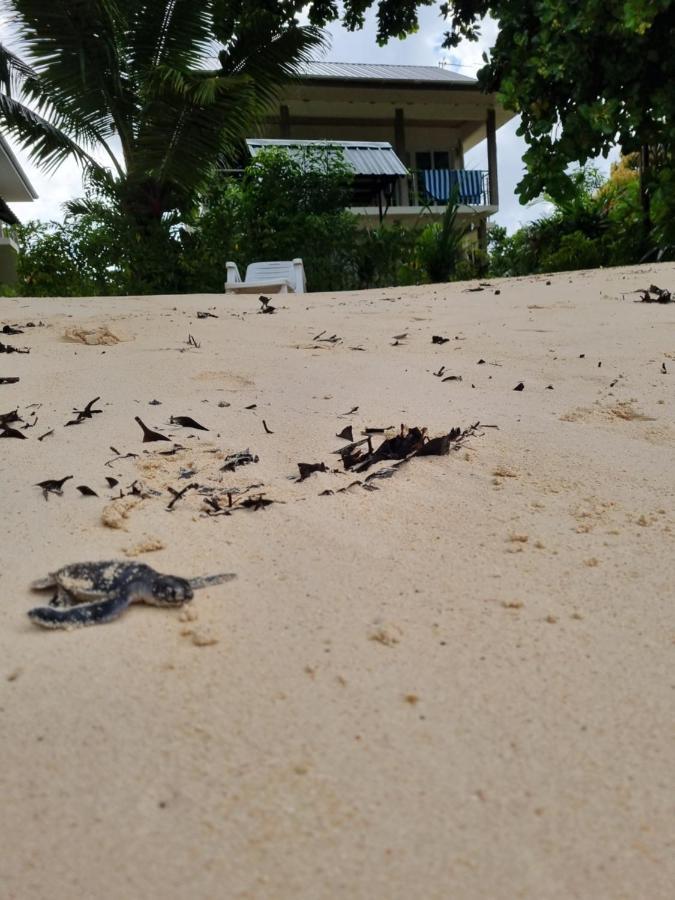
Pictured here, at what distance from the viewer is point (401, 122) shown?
1620 cm

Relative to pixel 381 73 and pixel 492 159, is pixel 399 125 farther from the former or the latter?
pixel 492 159

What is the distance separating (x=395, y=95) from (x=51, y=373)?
49.3 feet

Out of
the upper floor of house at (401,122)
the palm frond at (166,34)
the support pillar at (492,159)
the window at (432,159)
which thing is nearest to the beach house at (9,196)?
the upper floor of house at (401,122)

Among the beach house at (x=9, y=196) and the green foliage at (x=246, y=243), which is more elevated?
the beach house at (x=9, y=196)

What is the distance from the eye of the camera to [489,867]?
73 centimetres

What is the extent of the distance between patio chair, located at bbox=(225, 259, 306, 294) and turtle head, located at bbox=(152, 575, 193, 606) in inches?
225

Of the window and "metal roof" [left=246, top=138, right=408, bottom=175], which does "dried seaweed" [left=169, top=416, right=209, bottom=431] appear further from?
the window

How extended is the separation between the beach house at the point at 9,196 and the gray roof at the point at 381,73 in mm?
6665

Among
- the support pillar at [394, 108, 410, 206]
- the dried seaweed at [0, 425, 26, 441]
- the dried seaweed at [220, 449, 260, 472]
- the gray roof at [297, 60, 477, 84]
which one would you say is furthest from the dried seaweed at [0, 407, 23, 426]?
the support pillar at [394, 108, 410, 206]

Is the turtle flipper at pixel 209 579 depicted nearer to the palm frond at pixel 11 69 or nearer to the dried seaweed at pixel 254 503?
the dried seaweed at pixel 254 503

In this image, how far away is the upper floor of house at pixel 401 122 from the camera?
1495cm

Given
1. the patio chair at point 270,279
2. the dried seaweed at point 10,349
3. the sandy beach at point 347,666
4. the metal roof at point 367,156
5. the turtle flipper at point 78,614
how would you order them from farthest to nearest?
the metal roof at point 367,156
the patio chair at point 270,279
the dried seaweed at point 10,349
the turtle flipper at point 78,614
the sandy beach at point 347,666

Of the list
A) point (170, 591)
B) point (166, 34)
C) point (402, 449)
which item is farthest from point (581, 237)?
point (170, 591)

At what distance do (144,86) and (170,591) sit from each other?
8.52m
